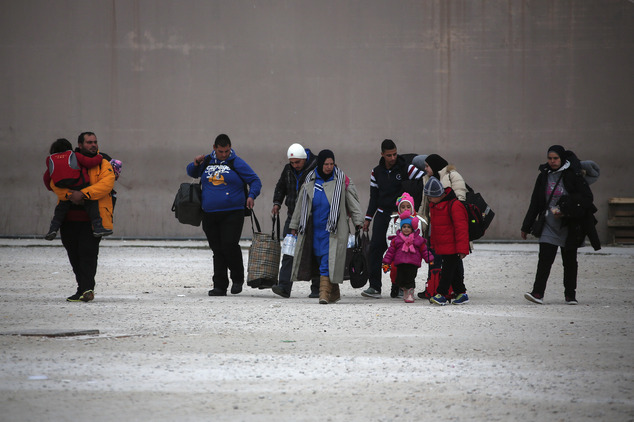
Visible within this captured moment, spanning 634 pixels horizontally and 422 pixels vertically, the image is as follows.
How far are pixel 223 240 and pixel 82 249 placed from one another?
1.77 metres

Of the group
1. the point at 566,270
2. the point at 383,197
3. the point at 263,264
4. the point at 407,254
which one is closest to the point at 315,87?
the point at 383,197

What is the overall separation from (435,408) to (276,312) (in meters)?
4.20

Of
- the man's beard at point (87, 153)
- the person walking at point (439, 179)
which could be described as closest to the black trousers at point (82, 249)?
the man's beard at point (87, 153)

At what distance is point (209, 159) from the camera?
38.7ft

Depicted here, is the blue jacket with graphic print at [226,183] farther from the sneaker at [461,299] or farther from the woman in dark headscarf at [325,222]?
the sneaker at [461,299]

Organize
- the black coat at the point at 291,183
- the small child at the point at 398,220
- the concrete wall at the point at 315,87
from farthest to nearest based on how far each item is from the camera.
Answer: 1. the concrete wall at the point at 315,87
2. the black coat at the point at 291,183
3. the small child at the point at 398,220

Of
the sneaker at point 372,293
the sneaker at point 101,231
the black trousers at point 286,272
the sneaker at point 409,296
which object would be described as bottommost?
Result: the sneaker at point 372,293

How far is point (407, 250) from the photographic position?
1084 centimetres

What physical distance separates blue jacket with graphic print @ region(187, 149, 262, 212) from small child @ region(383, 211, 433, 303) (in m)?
1.78

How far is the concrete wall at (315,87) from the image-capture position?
2020 centimetres

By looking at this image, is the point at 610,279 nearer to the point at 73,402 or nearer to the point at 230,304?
the point at 230,304

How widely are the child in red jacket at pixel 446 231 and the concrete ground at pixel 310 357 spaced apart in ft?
1.08

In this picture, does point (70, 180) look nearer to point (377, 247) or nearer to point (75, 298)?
point (75, 298)

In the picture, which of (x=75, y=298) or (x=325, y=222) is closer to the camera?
(x=75, y=298)
